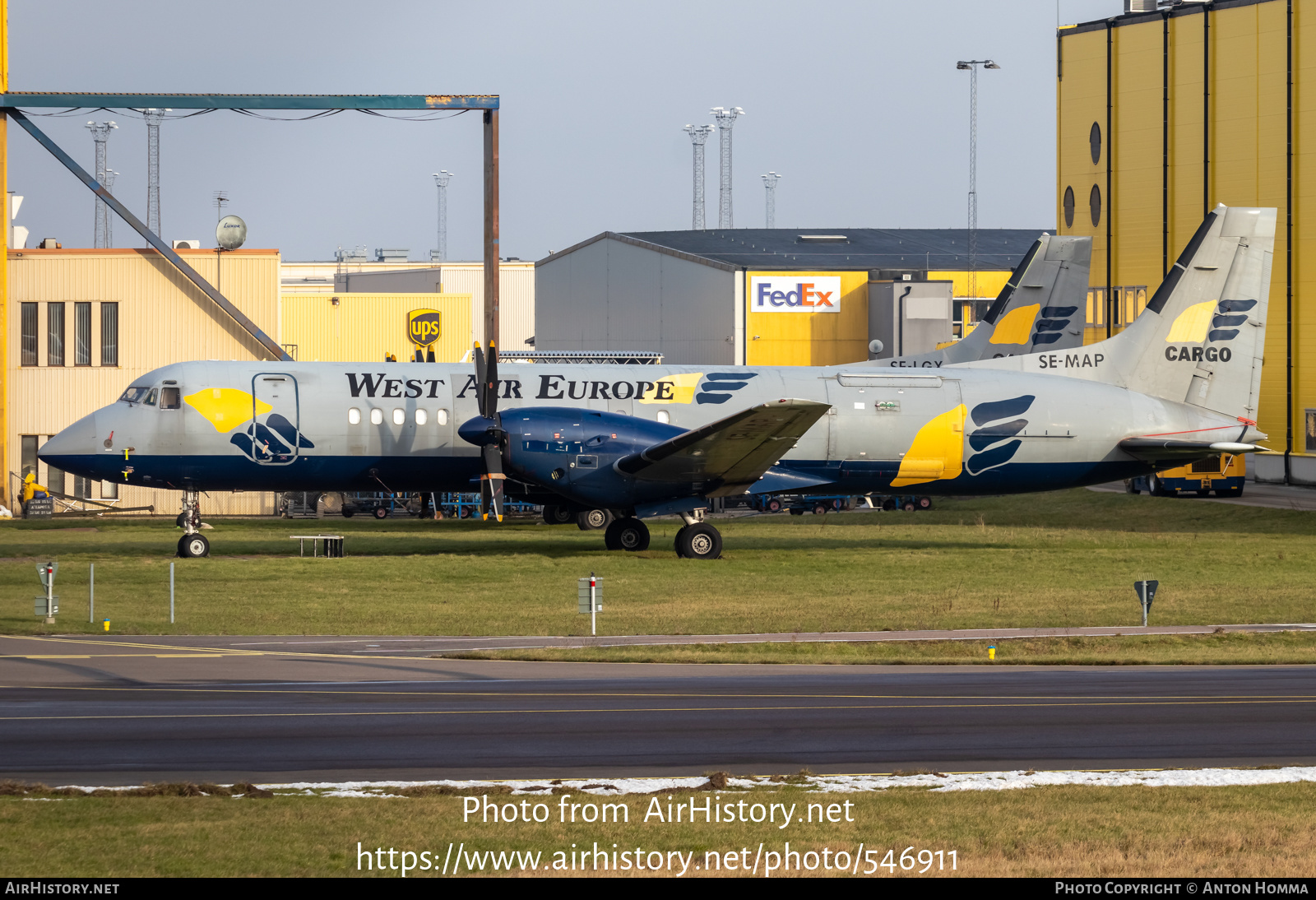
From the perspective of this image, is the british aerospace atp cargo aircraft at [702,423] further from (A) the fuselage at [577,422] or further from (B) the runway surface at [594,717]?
(B) the runway surface at [594,717]

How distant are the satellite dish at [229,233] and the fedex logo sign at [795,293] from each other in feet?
102

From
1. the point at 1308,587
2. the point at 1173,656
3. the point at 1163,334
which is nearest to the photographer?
the point at 1173,656

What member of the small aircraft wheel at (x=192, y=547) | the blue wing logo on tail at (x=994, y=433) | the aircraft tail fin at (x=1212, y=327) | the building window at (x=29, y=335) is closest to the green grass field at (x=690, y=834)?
the small aircraft wheel at (x=192, y=547)

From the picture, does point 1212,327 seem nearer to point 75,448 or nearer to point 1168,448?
point 1168,448

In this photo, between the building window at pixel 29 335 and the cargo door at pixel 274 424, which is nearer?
the cargo door at pixel 274 424

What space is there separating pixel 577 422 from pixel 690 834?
23037 mm

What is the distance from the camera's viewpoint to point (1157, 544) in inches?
1630

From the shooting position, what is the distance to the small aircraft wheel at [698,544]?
117 feet

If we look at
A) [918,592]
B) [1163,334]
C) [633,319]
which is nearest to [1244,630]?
[918,592]

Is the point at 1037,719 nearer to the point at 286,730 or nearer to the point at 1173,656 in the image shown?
the point at 1173,656

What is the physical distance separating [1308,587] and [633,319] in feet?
203

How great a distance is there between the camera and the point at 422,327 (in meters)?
67.1

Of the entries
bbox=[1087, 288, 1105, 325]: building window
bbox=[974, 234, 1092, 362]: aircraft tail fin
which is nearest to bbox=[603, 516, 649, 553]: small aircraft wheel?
bbox=[974, 234, 1092, 362]: aircraft tail fin

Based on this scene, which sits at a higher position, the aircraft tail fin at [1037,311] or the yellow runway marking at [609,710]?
the aircraft tail fin at [1037,311]
